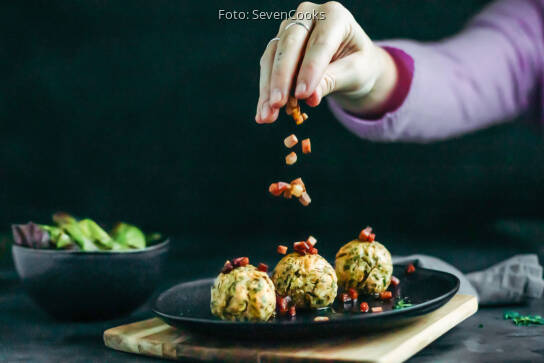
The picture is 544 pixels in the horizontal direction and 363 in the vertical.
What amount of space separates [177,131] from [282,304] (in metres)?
1.55

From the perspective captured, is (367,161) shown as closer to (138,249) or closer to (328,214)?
(328,214)

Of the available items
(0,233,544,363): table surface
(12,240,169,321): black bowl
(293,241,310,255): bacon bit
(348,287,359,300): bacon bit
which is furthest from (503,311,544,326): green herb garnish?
(12,240,169,321): black bowl

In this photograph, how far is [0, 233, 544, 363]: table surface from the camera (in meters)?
1.51

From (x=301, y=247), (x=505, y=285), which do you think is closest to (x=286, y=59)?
(x=301, y=247)

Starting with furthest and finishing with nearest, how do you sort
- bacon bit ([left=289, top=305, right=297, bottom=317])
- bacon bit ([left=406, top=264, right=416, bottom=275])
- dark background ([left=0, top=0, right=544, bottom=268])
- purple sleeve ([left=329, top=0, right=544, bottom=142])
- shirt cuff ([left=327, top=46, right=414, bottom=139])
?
dark background ([left=0, top=0, right=544, bottom=268])
purple sleeve ([left=329, top=0, right=544, bottom=142])
shirt cuff ([left=327, top=46, right=414, bottom=139])
bacon bit ([left=406, top=264, right=416, bottom=275])
bacon bit ([left=289, top=305, right=297, bottom=317])

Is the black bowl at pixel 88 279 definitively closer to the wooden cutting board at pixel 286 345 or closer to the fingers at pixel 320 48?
the wooden cutting board at pixel 286 345

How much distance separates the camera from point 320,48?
1.80 metres

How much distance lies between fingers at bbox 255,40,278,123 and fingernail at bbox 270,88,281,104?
34mm

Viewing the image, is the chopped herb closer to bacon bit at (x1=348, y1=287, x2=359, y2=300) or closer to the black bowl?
bacon bit at (x1=348, y1=287, x2=359, y2=300)

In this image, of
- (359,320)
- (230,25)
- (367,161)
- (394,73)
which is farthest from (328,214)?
(359,320)

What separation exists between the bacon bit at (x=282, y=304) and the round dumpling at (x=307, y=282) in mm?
33

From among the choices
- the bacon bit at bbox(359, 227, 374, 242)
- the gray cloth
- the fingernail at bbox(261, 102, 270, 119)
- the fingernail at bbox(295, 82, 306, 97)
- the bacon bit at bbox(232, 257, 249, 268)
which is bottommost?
the gray cloth

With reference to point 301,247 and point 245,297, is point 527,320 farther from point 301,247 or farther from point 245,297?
point 245,297

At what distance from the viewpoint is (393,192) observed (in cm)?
305
